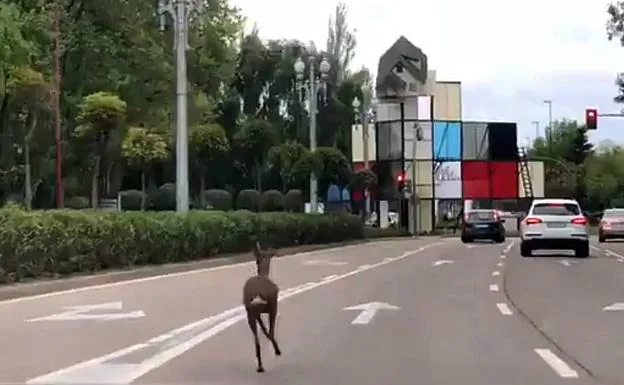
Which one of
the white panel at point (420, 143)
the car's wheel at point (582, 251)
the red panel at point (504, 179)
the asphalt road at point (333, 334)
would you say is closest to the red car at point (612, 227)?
the car's wheel at point (582, 251)

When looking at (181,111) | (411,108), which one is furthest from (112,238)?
(411,108)

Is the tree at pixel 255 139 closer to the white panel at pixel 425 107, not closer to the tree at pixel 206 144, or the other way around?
the tree at pixel 206 144

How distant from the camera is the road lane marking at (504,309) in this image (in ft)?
59.4

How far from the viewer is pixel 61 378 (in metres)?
11.2

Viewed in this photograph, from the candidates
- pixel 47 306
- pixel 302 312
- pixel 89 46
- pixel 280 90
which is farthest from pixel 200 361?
pixel 280 90

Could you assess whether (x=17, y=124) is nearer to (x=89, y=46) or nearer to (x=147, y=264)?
(x=89, y=46)

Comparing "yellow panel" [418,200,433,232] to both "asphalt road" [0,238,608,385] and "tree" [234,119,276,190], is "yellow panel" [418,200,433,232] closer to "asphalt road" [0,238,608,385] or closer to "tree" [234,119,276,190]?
"tree" [234,119,276,190]

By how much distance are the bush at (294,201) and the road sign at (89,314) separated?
4057 cm

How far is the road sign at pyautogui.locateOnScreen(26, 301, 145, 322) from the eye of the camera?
57.8 ft

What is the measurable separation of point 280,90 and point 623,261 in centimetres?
2955

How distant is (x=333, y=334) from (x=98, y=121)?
2789cm

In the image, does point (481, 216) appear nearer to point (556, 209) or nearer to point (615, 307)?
point (556, 209)

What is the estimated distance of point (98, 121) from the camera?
4162 cm

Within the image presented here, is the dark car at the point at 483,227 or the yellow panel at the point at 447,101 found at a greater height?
the yellow panel at the point at 447,101
